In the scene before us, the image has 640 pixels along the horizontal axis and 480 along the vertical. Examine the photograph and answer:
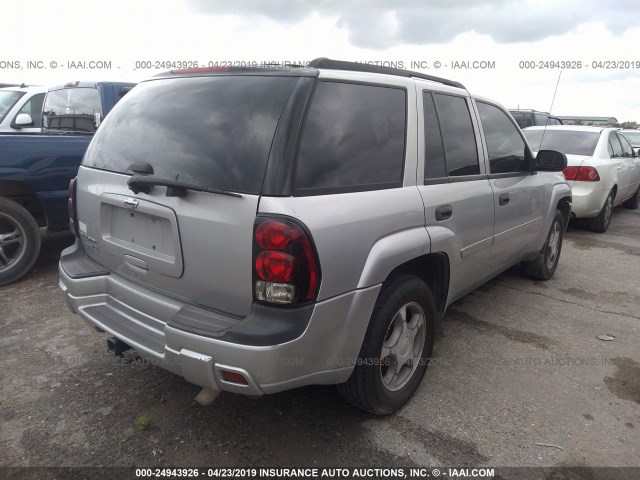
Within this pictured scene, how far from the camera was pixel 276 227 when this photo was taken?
74.6 inches

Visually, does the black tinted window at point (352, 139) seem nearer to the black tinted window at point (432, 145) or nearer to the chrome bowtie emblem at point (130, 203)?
the black tinted window at point (432, 145)

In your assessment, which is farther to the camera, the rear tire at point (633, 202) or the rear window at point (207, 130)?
the rear tire at point (633, 202)

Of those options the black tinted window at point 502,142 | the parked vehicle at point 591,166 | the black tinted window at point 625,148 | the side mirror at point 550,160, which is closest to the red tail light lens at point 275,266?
the black tinted window at point 502,142

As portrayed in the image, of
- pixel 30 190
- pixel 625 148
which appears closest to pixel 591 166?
pixel 625 148

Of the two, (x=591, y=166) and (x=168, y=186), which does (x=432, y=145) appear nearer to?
(x=168, y=186)

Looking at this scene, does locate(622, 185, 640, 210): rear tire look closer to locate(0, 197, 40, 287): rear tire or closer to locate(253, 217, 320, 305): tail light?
locate(253, 217, 320, 305): tail light

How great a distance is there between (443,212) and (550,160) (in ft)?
5.84

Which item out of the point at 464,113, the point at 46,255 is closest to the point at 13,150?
the point at 46,255

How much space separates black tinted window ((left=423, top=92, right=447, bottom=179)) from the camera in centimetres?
274

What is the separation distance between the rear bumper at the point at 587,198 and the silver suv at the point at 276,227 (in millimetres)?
4845

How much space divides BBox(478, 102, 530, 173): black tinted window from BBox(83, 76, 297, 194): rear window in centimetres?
195

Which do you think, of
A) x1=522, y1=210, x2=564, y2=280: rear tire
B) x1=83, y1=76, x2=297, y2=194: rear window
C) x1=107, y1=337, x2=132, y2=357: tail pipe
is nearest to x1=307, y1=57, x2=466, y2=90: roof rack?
x1=83, y1=76, x2=297, y2=194: rear window

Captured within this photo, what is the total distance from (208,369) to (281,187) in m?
0.81

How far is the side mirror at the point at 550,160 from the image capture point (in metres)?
3.96
